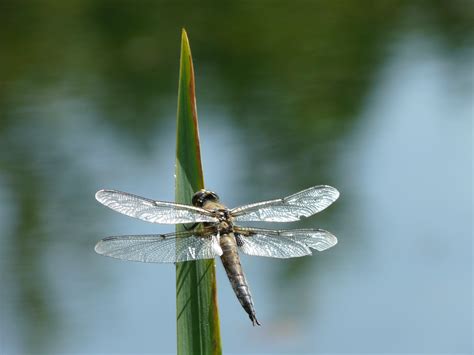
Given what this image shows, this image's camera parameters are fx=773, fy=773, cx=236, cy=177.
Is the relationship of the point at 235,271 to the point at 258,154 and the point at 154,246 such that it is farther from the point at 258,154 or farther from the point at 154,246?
the point at 258,154

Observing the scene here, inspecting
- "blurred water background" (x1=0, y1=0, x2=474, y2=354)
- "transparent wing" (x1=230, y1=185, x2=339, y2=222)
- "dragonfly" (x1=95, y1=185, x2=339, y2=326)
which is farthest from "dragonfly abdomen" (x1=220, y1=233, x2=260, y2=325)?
"blurred water background" (x1=0, y1=0, x2=474, y2=354)

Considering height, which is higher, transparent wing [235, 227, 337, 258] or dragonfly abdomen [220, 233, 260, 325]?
transparent wing [235, 227, 337, 258]

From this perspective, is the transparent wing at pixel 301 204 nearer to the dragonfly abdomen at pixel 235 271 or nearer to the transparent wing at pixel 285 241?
the transparent wing at pixel 285 241

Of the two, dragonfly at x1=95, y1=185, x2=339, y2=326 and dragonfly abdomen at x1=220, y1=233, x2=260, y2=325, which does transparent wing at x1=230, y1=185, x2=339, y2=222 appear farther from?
dragonfly abdomen at x1=220, y1=233, x2=260, y2=325

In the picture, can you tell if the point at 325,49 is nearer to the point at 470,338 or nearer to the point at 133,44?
the point at 133,44

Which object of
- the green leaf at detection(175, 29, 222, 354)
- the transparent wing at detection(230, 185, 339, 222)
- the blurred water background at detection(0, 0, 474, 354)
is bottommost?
the green leaf at detection(175, 29, 222, 354)

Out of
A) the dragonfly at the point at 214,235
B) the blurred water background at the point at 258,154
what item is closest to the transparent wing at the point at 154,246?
the dragonfly at the point at 214,235

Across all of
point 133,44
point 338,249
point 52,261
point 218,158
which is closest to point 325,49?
point 133,44

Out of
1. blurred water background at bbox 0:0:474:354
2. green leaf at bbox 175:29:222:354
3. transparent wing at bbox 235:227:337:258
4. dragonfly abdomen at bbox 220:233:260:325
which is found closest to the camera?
green leaf at bbox 175:29:222:354

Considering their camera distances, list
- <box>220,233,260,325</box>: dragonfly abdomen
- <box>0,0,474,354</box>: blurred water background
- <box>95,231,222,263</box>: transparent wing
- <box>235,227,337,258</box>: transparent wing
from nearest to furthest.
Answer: <box>95,231,222,263</box>: transparent wing
<box>220,233,260,325</box>: dragonfly abdomen
<box>235,227,337,258</box>: transparent wing
<box>0,0,474,354</box>: blurred water background

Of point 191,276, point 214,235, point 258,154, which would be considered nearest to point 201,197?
point 214,235
